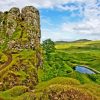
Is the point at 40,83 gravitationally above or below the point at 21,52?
below

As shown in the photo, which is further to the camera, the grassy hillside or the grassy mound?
the grassy mound

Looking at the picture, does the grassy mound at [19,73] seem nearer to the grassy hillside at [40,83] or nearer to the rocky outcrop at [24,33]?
the grassy hillside at [40,83]

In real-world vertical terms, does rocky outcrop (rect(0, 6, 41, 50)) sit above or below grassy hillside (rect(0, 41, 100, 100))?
above

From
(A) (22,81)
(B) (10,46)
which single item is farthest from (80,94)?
(B) (10,46)

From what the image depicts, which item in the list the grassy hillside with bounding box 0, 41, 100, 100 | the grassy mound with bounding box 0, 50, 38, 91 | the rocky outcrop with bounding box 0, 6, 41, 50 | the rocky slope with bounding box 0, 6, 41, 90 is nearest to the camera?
the grassy hillside with bounding box 0, 41, 100, 100

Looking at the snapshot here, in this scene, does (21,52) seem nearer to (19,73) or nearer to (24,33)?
(24,33)

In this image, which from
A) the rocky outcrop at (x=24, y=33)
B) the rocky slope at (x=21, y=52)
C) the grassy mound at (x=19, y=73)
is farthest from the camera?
the rocky outcrop at (x=24, y=33)

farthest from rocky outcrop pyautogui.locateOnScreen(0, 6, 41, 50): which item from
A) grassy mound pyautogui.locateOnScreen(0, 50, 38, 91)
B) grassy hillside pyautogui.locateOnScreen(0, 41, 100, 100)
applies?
grassy mound pyautogui.locateOnScreen(0, 50, 38, 91)

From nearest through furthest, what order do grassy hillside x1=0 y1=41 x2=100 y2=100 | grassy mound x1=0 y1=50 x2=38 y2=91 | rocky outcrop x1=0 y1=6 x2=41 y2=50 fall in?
grassy hillside x1=0 y1=41 x2=100 y2=100 < grassy mound x1=0 y1=50 x2=38 y2=91 < rocky outcrop x1=0 y1=6 x2=41 y2=50

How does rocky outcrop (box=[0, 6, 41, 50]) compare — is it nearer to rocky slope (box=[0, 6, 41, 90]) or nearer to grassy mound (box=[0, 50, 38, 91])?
rocky slope (box=[0, 6, 41, 90])

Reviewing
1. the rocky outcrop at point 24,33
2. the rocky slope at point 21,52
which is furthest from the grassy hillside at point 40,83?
the rocky outcrop at point 24,33

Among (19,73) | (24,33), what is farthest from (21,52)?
(19,73)

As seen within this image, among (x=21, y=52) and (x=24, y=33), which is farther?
(x=24, y=33)

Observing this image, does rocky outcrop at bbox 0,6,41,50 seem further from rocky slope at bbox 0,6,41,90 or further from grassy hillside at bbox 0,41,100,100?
grassy hillside at bbox 0,41,100,100
